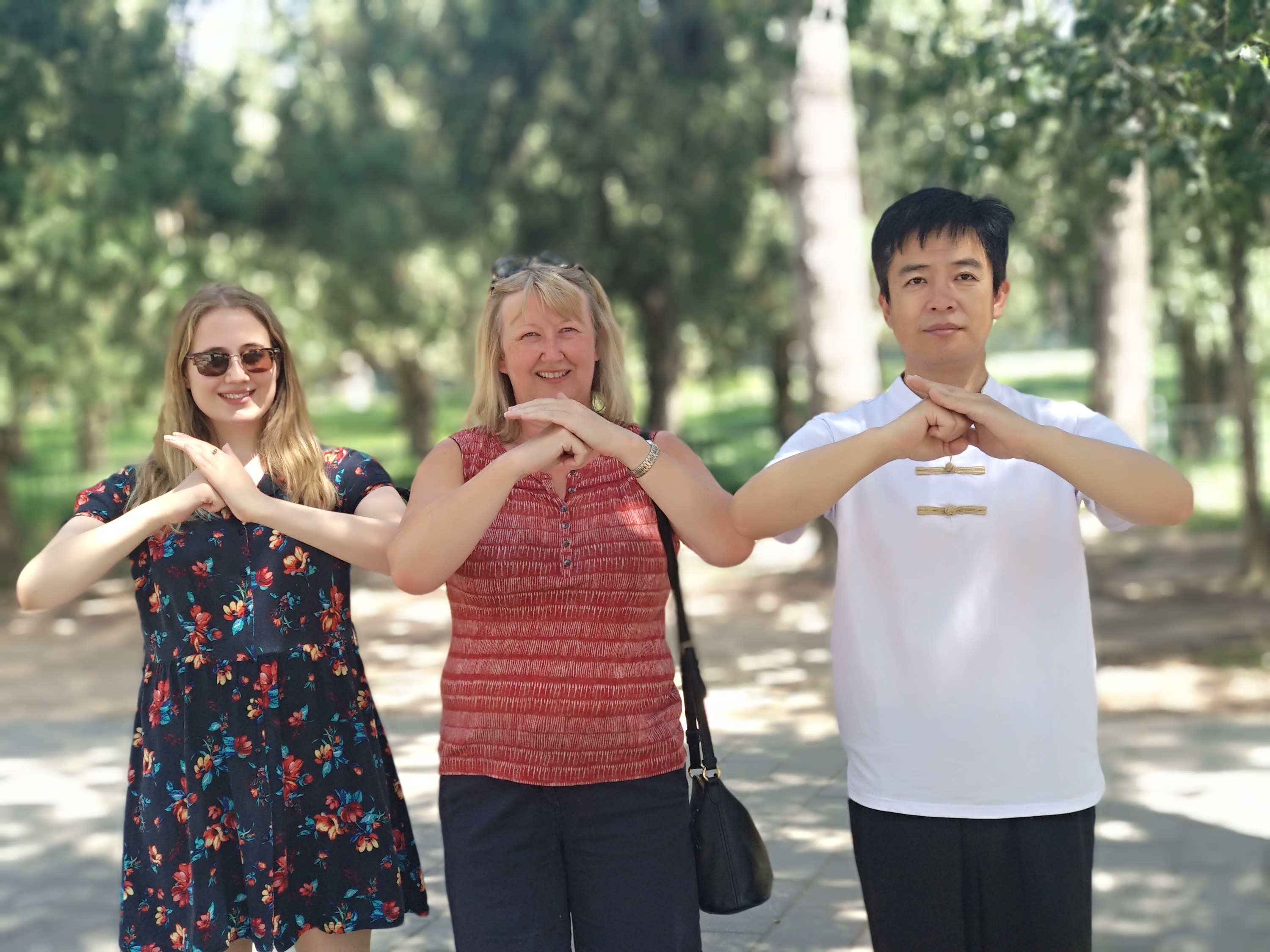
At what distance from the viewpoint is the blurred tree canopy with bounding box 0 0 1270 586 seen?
6.18 metres

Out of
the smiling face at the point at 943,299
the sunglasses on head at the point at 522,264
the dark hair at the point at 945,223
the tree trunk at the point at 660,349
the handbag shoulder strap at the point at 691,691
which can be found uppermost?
the tree trunk at the point at 660,349

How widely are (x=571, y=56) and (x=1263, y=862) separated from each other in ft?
51.9

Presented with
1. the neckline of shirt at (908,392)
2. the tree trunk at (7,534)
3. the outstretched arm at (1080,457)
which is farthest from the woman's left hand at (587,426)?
the tree trunk at (7,534)

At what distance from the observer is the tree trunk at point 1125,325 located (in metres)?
Result: 12.6

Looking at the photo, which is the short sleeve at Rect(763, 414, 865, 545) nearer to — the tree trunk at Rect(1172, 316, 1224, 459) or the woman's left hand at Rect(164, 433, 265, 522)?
the woman's left hand at Rect(164, 433, 265, 522)

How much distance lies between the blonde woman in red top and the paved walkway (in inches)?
70.7

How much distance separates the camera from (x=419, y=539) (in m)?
2.68

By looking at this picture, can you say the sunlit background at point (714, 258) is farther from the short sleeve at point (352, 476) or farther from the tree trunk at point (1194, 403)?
the short sleeve at point (352, 476)

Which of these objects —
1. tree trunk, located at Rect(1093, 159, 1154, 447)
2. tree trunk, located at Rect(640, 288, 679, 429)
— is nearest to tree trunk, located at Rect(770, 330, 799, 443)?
tree trunk, located at Rect(640, 288, 679, 429)

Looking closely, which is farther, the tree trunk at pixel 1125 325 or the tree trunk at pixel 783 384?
the tree trunk at pixel 783 384

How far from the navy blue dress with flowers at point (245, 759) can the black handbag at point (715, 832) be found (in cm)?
76

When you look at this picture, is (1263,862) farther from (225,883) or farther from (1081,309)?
(1081,309)

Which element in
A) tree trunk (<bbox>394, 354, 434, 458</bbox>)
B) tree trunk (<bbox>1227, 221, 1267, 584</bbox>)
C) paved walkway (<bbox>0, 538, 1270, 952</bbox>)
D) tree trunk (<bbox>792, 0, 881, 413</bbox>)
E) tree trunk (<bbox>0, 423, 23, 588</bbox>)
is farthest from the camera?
tree trunk (<bbox>394, 354, 434, 458</bbox>)

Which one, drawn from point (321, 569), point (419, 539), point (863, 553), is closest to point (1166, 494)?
point (863, 553)
